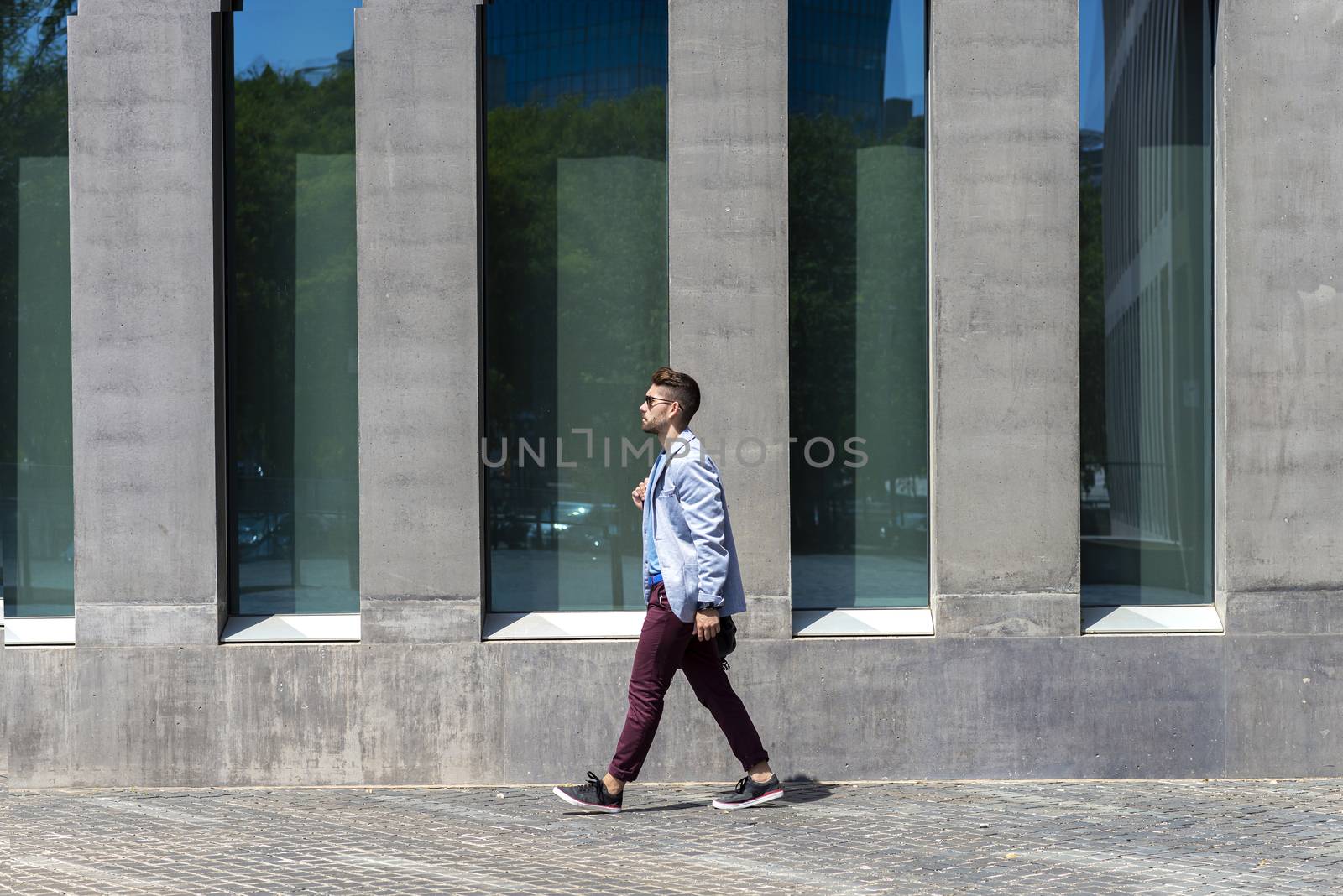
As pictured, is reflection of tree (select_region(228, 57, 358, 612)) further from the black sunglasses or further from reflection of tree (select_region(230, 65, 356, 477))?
the black sunglasses

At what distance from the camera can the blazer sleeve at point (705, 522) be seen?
693 cm

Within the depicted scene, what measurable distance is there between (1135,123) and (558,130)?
3.44 m

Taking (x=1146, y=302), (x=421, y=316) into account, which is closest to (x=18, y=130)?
(x=421, y=316)

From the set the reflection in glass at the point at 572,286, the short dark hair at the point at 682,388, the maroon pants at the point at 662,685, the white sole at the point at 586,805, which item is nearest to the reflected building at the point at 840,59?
the reflection in glass at the point at 572,286

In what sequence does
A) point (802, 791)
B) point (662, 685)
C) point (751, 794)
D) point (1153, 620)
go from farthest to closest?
point (1153, 620) → point (802, 791) → point (751, 794) → point (662, 685)

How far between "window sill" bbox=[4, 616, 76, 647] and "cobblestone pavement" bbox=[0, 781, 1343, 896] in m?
0.87

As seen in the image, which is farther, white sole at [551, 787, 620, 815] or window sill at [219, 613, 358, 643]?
window sill at [219, 613, 358, 643]

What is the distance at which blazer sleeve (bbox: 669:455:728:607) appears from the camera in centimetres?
693

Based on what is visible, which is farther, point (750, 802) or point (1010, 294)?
point (1010, 294)

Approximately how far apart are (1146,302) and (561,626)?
3.95 meters

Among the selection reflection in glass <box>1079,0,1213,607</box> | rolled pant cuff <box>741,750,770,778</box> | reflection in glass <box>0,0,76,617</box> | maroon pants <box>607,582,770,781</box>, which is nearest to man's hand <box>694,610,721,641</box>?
maroon pants <box>607,582,770,781</box>

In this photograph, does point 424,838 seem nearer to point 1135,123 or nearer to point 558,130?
point 558,130

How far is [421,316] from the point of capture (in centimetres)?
816

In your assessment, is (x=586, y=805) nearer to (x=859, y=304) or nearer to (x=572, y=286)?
(x=572, y=286)
